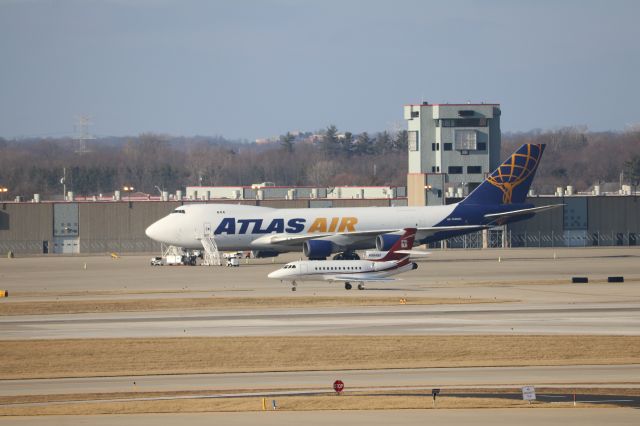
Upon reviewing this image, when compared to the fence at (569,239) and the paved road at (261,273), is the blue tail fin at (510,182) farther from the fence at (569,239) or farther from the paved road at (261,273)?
the fence at (569,239)

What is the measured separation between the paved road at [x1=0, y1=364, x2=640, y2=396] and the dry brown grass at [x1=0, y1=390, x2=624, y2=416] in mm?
2069

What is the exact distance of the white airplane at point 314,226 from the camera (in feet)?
294

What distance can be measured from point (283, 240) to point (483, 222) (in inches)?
683

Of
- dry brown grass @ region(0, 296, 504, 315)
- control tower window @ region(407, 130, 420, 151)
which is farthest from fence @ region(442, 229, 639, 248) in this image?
dry brown grass @ region(0, 296, 504, 315)

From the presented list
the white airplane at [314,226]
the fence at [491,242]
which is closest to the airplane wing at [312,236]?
the white airplane at [314,226]

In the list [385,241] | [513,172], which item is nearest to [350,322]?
[385,241]

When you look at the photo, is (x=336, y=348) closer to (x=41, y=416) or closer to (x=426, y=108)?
(x=41, y=416)

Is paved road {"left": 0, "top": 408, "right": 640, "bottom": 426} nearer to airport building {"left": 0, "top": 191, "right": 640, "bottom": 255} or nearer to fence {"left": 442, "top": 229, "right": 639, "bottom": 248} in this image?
airport building {"left": 0, "top": 191, "right": 640, "bottom": 255}

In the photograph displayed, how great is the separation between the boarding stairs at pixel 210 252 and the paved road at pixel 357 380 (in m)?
50.6

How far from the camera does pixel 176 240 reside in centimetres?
9188

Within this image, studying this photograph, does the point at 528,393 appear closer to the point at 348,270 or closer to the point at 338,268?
the point at 348,270

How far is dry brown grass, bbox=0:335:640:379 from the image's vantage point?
41469mm

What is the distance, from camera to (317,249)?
87.8 metres

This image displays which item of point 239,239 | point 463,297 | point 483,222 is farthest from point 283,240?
point 463,297
